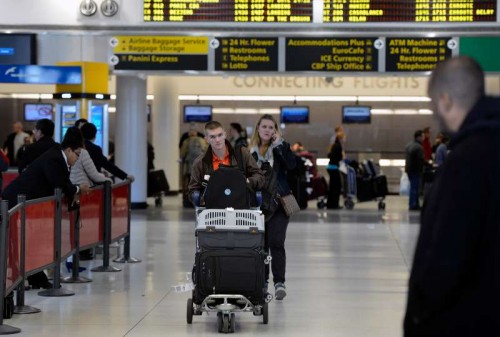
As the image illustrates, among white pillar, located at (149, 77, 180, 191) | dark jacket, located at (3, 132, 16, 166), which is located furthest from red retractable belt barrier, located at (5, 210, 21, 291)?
dark jacket, located at (3, 132, 16, 166)

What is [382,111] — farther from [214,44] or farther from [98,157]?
[98,157]

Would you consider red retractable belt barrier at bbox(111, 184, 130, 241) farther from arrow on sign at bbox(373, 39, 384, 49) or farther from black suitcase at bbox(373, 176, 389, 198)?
black suitcase at bbox(373, 176, 389, 198)

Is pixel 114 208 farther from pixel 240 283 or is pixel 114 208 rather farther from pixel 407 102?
pixel 407 102

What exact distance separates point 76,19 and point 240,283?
11.8 metres

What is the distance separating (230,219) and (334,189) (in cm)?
1603

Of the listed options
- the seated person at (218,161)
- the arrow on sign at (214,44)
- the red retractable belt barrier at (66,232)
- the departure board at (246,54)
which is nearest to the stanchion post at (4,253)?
the seated person at (218,161)

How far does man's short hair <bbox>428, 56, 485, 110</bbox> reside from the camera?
140 inches

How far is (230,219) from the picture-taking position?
8.93 metres

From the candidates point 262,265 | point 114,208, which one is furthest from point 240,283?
point 114,208

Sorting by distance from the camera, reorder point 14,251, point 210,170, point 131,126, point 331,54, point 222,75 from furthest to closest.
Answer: point 131,126 → point 222,75 → point 331,54 → point 210,170 → point 14,251

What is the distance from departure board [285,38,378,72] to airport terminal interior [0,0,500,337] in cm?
2

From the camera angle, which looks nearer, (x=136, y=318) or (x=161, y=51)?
(x=136, y=318)

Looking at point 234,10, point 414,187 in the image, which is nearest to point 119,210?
point 234,10

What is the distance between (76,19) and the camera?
65.0 feet
